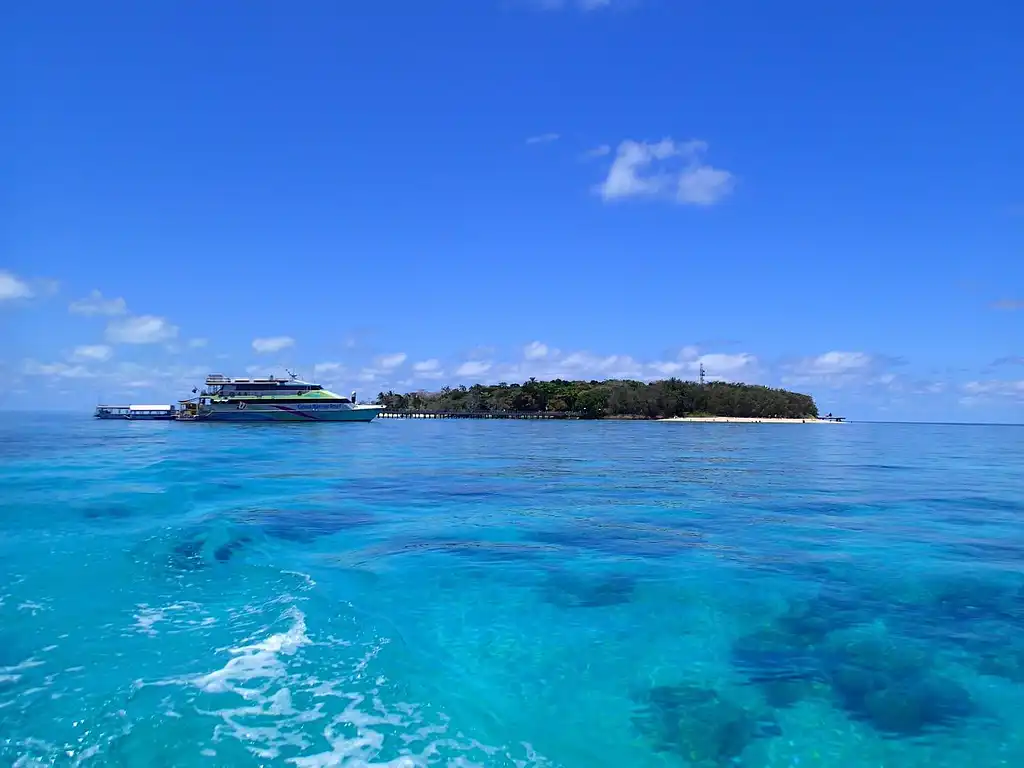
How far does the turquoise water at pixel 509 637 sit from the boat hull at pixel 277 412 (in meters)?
95.0

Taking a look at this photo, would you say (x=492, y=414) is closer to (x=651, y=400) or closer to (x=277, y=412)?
(x=651, y=400)

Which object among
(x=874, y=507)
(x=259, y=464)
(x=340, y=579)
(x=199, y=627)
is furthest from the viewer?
(x=259, y=464)

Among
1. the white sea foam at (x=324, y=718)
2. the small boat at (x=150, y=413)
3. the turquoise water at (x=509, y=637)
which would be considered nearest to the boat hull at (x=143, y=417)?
the small boat at (x=150, y=413)

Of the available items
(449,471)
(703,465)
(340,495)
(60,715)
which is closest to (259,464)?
(449,471)

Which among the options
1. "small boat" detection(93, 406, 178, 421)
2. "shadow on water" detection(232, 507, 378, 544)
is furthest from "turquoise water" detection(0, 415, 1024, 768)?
"small boat" detection(93, 406, 178, 421)

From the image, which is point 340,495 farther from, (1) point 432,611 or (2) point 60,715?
(2) point 60,715

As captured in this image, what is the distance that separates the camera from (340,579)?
44.8 feet

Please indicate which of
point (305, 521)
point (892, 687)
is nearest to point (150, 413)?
point (305, 521)

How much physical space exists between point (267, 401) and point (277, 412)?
2.70 m

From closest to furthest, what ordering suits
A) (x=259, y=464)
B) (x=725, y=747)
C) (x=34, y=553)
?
1. (x=725, y=747)
2. (x=34, y=553)
3. (x=259, y=464)

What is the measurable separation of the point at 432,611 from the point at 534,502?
13.6 meters

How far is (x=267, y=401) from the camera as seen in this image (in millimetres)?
115688

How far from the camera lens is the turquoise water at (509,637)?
7445 millimetres

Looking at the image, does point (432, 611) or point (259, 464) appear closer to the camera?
point (432, 611)
